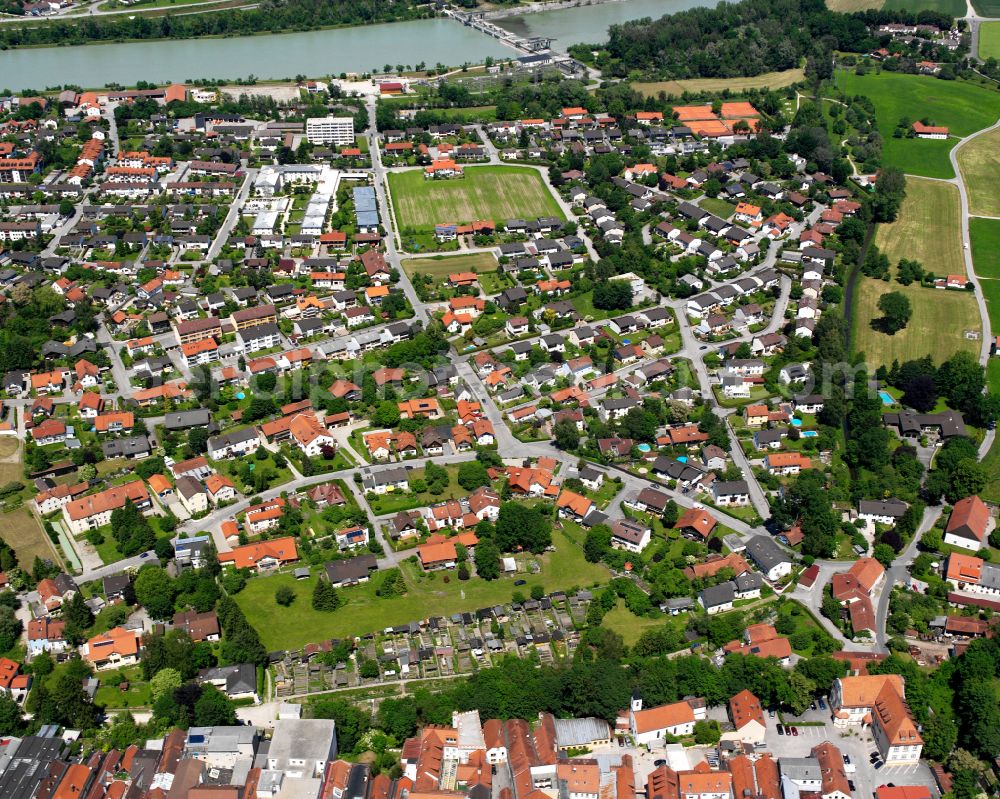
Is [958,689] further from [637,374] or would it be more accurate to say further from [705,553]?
[637,374]

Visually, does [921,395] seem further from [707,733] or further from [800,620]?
[707,733]

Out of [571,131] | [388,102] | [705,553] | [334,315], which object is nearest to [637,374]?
[705,553]

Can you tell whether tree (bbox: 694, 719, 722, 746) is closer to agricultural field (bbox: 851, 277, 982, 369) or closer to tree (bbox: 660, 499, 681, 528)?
tree (bbox: 660, 499, 681, 528)

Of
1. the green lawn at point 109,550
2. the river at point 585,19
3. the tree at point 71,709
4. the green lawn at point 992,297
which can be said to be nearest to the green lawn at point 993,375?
the green lawn at point 992,297

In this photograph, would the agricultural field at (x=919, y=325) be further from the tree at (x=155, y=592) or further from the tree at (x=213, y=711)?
the tree at (x=213, y=711)

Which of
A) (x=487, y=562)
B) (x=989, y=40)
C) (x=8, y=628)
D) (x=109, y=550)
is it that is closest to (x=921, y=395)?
(x=487, y=562)

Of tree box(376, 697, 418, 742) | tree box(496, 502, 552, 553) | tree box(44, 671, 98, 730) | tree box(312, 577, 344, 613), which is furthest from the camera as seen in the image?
tree box(496, 502, 552, 553)

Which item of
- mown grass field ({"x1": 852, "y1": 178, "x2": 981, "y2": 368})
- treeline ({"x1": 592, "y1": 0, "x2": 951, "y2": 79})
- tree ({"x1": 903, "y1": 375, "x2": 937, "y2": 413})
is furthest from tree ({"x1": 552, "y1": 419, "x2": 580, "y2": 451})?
treeline ({"x1": 592, "y1": 0, "x2": 951, "y2": 79})
